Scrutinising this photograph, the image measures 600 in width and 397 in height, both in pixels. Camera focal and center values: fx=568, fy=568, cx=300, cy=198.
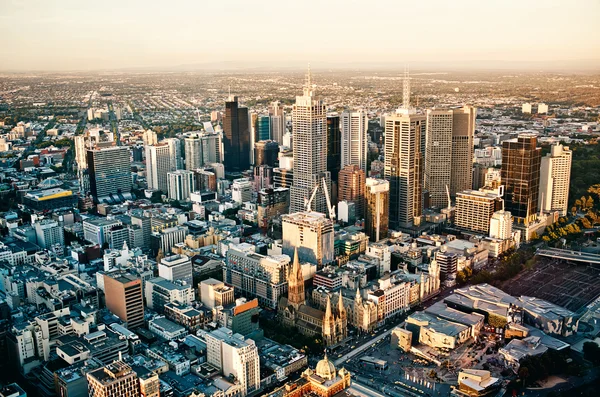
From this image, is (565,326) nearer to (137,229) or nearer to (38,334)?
(38,334)

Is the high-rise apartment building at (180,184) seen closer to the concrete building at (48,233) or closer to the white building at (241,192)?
the white building at (241,192)

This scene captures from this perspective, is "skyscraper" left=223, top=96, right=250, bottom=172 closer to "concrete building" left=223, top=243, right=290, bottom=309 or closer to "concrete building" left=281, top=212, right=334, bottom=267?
"concrete building" left=281, top=212, right=334, bottom=267

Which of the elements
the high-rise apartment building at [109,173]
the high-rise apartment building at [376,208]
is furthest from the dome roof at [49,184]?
the high-rise apartment building at [376,208]

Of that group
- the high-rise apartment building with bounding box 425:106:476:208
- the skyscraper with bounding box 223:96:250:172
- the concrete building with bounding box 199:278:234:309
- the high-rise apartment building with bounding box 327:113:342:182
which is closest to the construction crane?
the high-rise apartment building with bounding box 327:113:342:182

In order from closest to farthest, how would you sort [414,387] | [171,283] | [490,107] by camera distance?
[414,387], [171,283], [490,107]

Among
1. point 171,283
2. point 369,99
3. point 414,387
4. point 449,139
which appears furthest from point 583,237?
point 369,99

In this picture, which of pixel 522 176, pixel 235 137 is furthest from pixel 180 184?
pixel 522 176
